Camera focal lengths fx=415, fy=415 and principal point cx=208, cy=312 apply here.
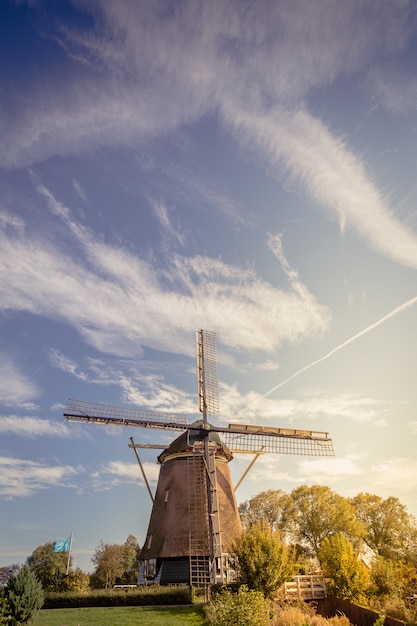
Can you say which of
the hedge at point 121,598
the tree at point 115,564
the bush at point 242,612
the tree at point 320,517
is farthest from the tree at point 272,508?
the bush at point 242,612

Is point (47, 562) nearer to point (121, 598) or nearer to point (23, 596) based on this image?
point (121, 598)

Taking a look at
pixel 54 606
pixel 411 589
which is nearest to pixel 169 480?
pixel 54 606

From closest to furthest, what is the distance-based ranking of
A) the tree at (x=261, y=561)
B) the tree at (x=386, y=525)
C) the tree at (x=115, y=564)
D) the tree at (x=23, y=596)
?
1. the tree at (x=23, y=596)
2. the tree at (x=261, y=561)
3. the tree at (x=386, y=525)
4. the tree at (x=115, y=564)

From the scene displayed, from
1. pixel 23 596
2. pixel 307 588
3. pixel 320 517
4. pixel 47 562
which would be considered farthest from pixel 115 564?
pixel 23 596

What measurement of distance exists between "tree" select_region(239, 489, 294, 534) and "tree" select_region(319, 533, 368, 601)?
25.5 m

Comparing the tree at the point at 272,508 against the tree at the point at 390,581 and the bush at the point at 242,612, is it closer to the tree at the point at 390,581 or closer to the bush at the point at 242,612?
the tree at the point at 390,581

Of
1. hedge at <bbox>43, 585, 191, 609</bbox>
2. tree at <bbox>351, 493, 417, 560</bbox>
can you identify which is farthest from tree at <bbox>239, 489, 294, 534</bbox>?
hedge at <bbox>43, 585, 191, 609</bbox>

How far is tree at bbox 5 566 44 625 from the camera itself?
15.0 m

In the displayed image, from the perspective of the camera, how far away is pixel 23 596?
599 inches

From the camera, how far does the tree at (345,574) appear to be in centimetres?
2178

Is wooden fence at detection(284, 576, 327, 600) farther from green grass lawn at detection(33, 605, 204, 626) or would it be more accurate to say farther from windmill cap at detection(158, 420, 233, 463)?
windmill cap at detection(158, 420, 233, 463)

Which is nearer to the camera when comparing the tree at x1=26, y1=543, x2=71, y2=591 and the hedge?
the hedge

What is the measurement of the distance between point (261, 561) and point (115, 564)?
158 ft

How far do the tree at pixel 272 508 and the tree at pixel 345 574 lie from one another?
2547 centimetres
